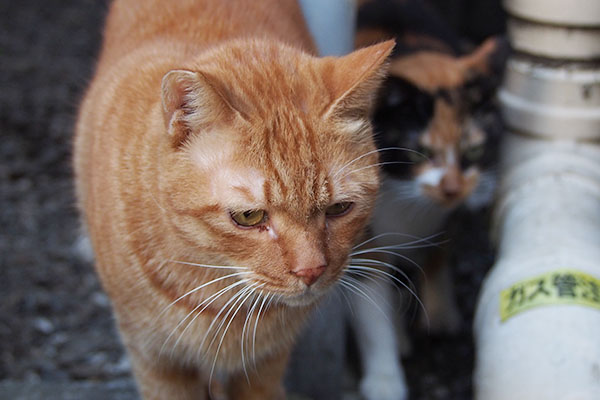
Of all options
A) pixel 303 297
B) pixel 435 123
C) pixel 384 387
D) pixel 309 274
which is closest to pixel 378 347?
pixel 384 387

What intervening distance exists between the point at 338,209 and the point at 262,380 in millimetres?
746

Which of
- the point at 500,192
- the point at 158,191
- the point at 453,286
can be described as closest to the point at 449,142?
the point at 500,192

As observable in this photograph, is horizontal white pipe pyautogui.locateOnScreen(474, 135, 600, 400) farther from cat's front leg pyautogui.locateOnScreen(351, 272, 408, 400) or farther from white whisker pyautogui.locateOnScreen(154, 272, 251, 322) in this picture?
white whisker pyautogui.locateOnScreen(154, 272, 251, 322)

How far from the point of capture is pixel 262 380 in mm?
2219

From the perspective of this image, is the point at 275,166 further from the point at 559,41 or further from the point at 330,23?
the point at 559,41

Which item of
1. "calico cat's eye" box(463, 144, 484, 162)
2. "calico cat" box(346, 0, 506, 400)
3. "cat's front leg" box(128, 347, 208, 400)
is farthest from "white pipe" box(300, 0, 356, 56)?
"cat's front leg" box(128, 347, 208, 400)

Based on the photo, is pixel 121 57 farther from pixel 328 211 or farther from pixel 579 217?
pixel 579 217

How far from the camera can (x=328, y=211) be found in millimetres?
1717

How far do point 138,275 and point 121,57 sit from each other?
76 centimetres

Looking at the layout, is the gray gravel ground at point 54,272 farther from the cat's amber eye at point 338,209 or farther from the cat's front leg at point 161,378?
the cat's amber eye at point 338,209

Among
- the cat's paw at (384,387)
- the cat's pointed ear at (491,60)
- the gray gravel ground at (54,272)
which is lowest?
the cat's paw at (384,387)

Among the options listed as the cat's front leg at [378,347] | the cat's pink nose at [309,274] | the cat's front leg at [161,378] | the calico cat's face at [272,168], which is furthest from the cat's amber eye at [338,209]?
the cat's front leg at [378,347]

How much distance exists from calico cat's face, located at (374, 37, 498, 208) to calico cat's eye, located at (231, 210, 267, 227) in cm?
114

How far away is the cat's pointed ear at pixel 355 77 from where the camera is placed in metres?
1.63
